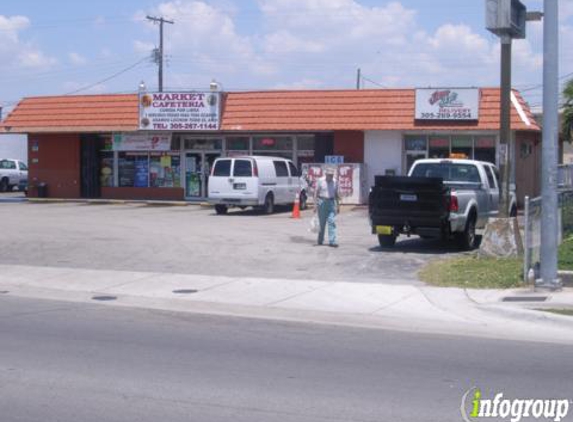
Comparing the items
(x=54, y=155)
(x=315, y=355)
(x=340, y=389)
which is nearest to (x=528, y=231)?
(x=315, y=355)

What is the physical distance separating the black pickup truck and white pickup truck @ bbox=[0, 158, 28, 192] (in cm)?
3406

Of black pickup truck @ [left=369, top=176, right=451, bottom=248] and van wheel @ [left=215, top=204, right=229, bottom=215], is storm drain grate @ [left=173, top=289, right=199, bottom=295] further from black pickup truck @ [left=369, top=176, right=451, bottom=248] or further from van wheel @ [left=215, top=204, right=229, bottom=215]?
van wheel @ [left=215, top=204, right=229, bottom=215]

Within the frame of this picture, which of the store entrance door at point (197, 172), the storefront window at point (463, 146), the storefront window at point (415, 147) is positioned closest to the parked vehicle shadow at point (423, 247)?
the storefront window at point (463, 146)

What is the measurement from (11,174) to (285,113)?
22.3 m

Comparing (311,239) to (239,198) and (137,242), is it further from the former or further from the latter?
(239,198)

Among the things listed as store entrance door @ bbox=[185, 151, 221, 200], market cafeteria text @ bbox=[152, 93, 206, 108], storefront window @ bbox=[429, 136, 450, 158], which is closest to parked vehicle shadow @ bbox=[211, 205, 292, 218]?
store entrance door @ bbox=[185, 151, 221, 200]

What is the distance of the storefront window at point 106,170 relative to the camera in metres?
39.8

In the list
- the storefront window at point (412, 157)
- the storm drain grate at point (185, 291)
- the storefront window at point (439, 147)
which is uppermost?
the storefront window at point (439, 147)

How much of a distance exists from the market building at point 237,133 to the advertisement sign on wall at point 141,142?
0.04 metres

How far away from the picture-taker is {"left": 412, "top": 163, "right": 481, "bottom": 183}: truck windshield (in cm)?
2105

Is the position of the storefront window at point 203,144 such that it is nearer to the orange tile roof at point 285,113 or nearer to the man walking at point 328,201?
the orange tile roof at point 285,113

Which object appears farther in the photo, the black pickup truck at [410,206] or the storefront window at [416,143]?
the storefront window at [416,143]

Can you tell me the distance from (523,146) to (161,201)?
14.9 metres

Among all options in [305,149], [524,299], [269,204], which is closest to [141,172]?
[305,149]
